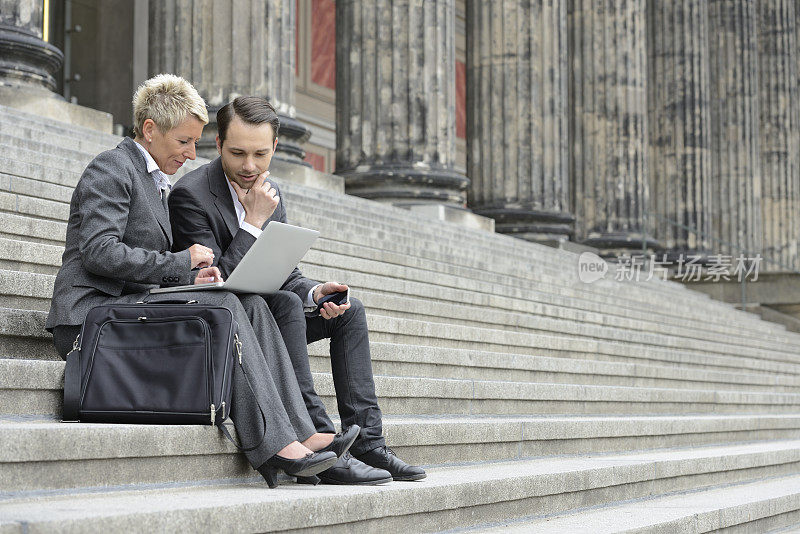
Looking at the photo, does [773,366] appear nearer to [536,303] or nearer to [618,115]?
[536,303]

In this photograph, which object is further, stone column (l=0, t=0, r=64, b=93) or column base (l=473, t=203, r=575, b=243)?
column base (l=473, t=203, r=575, b=243)

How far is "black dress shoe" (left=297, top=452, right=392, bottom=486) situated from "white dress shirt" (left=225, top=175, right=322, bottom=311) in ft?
1.72

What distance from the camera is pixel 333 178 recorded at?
37.6ft

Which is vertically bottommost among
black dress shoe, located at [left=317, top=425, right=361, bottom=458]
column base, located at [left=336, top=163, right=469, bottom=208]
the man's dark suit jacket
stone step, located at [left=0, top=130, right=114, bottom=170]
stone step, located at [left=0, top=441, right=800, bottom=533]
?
stone step, located at [left=0, top=441, right=800, bottom=533]

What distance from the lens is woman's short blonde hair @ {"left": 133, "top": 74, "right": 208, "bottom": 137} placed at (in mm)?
3545

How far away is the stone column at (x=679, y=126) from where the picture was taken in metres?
20.6

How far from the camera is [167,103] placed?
11.6 feet

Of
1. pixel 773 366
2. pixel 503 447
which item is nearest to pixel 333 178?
pixel 773 366

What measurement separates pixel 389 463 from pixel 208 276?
2.67 ft

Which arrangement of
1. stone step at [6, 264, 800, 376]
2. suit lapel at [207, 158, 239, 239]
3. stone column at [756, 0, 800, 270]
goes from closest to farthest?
1. suit lapel at [207, 158, 239, 239]
2. stone step at [6, 264, 800, 376]
3. stone column at [756, 0, 800, 270]

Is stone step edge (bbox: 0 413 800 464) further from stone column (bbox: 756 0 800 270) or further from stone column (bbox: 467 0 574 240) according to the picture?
stone column (bbox: 756 0 800 270)

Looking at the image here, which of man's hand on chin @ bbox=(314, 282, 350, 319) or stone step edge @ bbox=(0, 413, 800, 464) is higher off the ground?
man's hand on chin @ bbox=(314, 282, 350, 319)

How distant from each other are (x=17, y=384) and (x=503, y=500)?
5.36 feet

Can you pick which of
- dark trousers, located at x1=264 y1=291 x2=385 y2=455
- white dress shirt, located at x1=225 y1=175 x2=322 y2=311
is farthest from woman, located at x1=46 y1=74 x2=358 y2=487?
white dress shirt, located at x1=225 y1=175 x2=322 y2=311
